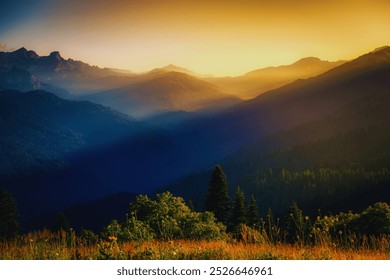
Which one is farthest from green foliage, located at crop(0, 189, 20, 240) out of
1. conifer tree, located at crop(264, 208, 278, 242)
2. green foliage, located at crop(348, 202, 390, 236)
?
green foliage, located at crop(348, 202, 390, 236)

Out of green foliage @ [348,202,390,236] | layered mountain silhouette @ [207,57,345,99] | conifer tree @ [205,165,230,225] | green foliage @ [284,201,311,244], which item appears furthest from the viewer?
conifer tree @ [205,165,230,225]

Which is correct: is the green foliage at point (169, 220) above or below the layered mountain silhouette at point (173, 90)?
below

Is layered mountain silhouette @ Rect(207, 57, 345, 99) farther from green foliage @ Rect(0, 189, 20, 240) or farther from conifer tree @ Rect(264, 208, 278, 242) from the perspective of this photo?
green foliage @ Rect(0, 189, 20, 240)

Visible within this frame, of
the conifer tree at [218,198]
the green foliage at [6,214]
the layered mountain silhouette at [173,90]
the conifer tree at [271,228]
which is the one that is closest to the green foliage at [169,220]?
the conifer tree at [271,228]

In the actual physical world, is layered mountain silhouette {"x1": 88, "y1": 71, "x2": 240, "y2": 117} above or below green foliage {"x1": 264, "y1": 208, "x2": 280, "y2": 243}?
above

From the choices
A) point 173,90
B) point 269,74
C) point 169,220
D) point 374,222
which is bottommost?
point 374,222

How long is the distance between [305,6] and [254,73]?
279 cm

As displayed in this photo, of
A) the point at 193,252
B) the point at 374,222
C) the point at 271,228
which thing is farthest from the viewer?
the point at 374,222

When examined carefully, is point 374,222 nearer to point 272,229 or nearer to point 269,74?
point 272,229

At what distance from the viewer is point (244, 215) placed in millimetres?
37250

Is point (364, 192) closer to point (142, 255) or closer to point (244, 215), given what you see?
point (244, 215)

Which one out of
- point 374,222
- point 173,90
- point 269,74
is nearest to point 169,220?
point 374,222

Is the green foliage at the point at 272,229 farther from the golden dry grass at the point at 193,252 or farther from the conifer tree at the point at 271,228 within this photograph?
the golden dry grass at the point at 193,252
